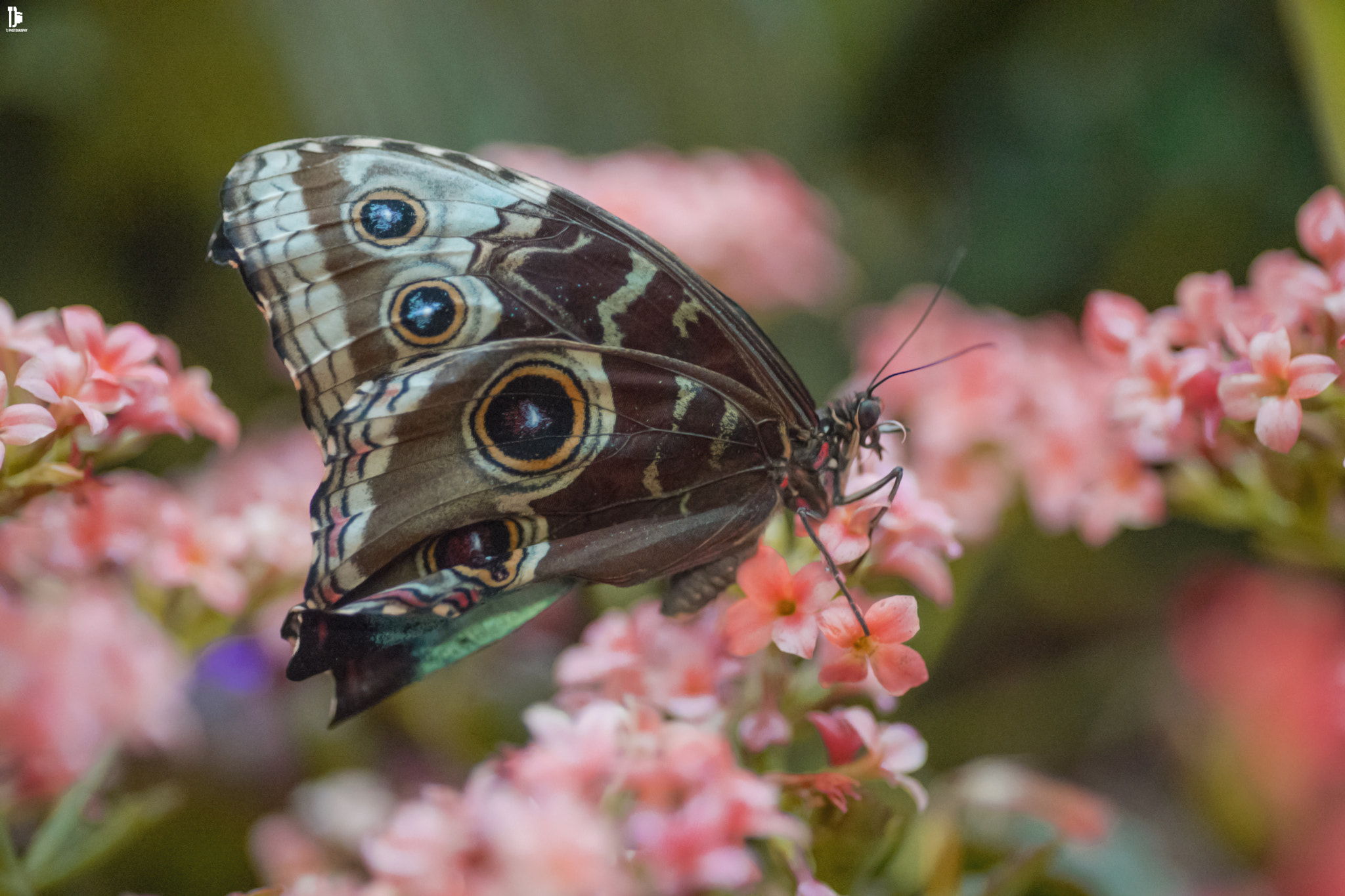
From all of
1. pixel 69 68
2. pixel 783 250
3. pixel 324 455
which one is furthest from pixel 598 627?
pixel 69 68

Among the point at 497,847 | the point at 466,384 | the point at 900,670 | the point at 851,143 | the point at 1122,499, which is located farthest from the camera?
the point at 851,143

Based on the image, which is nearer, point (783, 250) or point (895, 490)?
point (895, 490)

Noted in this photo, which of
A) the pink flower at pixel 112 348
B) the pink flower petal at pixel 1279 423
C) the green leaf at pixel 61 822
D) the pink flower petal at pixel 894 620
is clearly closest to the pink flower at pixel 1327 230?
the pink flower petal at pixel 1279 423

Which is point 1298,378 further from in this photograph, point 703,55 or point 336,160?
point 703,55

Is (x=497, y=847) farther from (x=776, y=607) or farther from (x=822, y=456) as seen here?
(x=822, y=456)

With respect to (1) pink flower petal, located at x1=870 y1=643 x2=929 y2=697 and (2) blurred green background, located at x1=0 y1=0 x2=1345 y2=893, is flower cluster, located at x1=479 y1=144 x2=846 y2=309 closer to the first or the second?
(2) blurred green background, located at x1=0 y1=0 x2=1345 y2=893

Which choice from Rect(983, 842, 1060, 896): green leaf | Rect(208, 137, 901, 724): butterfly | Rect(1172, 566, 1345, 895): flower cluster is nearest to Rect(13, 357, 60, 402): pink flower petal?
Rect(208, 137, 901, 724): butterfly

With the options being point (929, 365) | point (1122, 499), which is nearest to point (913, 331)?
point (929, 365)

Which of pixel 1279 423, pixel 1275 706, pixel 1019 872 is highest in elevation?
pixel 1279 423
